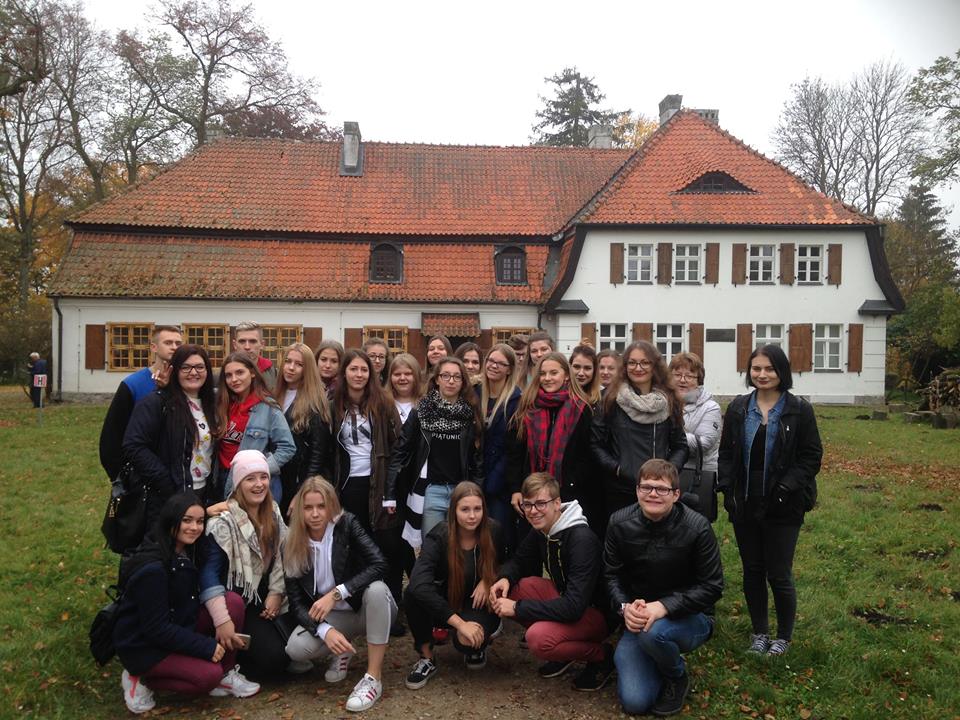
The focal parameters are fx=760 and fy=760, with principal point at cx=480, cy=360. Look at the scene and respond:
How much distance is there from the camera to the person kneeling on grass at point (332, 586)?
14.8ft

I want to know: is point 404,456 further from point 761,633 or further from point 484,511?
point 761,633

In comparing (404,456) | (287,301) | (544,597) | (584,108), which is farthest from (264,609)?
(584,108)

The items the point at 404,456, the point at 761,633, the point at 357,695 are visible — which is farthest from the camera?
the point at 404,456

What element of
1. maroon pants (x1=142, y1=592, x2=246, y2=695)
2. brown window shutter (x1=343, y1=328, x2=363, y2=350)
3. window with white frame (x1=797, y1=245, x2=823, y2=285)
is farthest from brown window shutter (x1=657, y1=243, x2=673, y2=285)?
maroon pants (x1=142, y1=592, x2=246, y2=695)

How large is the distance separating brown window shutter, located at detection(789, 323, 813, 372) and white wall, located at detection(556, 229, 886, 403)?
20 cm

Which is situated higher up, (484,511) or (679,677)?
(484,511)

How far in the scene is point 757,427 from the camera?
4.83 m

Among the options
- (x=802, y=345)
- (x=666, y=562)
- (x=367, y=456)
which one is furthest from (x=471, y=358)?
(x=802, y=345)

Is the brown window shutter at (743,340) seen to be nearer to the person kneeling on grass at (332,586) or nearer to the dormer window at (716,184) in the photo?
the dormer window at (716,184)

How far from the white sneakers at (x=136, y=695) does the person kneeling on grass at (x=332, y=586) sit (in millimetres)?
792

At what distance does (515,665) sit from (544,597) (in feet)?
1.87

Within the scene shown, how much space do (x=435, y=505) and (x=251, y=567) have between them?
4.12 ft

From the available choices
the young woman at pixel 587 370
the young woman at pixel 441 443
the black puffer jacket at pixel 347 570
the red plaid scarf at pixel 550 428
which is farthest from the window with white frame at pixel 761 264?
the black puffer jacket at pixel 347 570

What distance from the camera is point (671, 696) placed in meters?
4.30
